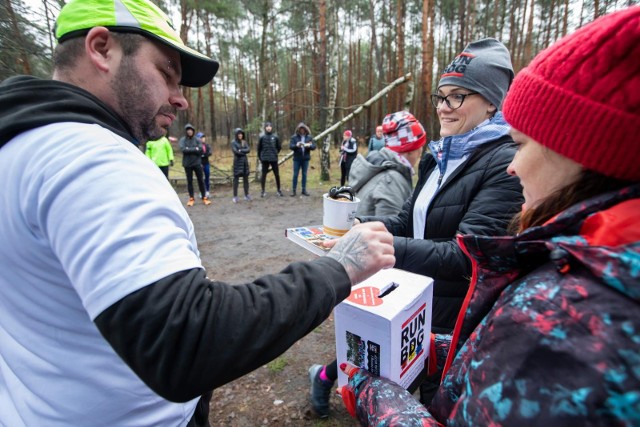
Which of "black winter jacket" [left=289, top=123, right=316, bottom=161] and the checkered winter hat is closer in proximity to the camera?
the checkered winter hat

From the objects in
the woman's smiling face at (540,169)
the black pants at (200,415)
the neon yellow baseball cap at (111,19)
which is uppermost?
the neon yellow baseball cap at (111,19)

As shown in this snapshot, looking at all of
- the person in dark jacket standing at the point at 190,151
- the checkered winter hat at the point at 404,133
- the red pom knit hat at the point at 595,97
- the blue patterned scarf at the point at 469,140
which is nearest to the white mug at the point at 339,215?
the blue patterned scarf at the point at 469,140

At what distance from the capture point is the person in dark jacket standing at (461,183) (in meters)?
1.69

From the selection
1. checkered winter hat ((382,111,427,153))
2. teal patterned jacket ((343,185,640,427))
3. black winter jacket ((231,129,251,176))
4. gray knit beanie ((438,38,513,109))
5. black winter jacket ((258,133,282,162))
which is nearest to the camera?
teal patterned jacket ((343,185,640,427))

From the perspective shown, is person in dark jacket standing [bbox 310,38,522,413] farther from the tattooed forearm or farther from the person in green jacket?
the person in green jacket

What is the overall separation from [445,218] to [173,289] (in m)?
1.55

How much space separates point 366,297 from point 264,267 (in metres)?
4.12

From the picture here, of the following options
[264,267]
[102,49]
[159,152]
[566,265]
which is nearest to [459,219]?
[566,265]

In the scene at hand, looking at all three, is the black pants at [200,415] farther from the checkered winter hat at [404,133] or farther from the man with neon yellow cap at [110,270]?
the checkered winter hat at [404,133]

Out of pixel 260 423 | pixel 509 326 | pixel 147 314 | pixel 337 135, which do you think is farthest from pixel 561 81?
pixel 337 135

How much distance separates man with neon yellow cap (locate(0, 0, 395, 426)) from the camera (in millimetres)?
699

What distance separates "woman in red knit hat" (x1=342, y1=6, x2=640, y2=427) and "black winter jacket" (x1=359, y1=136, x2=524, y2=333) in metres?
0.71

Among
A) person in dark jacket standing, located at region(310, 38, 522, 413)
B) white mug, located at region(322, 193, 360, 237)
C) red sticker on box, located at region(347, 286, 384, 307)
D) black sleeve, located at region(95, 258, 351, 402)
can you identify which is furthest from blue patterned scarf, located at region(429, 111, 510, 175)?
black sleeve, located at region(95, 258, 351, 402)

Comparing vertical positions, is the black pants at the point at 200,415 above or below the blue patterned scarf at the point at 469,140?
below
